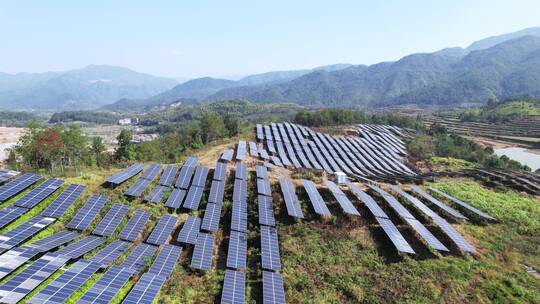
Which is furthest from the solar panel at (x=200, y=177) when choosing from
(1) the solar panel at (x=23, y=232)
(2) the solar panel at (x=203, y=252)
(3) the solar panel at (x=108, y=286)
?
(3) the solar panel at (x=108, y=286)

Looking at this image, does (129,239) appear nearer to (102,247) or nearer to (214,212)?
(102,247)

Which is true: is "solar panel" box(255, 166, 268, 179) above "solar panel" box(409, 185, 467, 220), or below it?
above

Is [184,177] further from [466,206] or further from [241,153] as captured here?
[466,206]

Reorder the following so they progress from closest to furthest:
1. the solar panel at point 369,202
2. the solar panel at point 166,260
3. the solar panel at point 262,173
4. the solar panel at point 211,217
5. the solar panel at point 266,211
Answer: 1. the solar panel at point 166,260
2. the solar panel at point 211,217
3. the solar panel at point 266,211
4. the solar panel at point 369,202
5. the solar panel at point 262,173

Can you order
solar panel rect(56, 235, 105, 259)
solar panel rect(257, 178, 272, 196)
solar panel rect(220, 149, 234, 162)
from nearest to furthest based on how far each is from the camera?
solar panel rect(56, 235, 105, 259) < solar panel rect(257, 178, 272, 196) < solar panel rect(220, 149, 234, 162)

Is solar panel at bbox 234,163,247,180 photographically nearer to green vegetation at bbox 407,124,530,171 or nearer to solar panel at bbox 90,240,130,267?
solar panel at bbox 90,240,130,267

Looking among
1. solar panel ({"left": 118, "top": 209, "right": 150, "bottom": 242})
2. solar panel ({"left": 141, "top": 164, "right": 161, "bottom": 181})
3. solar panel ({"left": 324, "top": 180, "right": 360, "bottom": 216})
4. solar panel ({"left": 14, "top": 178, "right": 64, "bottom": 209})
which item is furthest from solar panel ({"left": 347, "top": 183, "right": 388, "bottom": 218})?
solar panel ({"left": 14, "top": 178, "right": 64, "bottom": 209})

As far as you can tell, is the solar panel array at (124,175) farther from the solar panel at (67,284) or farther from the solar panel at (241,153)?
the solar panel at (241,153)

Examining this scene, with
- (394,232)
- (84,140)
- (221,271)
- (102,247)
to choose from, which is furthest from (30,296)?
(84,140)
